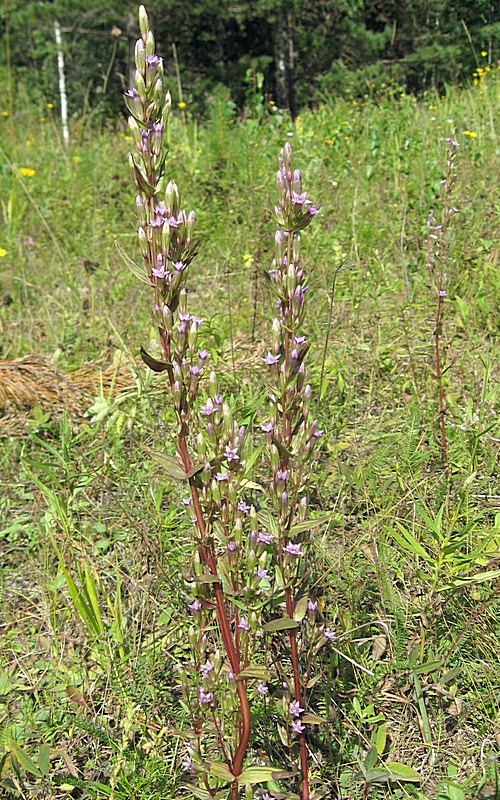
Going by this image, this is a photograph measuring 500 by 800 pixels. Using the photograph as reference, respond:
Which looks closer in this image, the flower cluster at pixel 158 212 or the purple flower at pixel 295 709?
the flower cluster at pixel 158 212

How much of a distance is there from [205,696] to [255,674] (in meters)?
0.24

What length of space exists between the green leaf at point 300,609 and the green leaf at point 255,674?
0.47ft

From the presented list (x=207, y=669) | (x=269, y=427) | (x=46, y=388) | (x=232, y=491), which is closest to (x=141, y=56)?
(x=269, y=427)

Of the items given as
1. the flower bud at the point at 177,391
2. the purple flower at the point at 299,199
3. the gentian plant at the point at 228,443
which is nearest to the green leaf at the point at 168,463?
the gentian plant at the point at 228,443

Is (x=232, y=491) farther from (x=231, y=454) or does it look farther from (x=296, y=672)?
(x=296, y=672)

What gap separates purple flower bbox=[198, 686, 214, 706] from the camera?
1.53 meters

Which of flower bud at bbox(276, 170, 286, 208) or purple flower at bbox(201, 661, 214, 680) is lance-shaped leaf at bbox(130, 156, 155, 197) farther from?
purple flower at bbox(201, 661, 214, 680)

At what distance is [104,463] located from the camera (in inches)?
102

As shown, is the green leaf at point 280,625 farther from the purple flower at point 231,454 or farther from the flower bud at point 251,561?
the purple flower at point 231,454

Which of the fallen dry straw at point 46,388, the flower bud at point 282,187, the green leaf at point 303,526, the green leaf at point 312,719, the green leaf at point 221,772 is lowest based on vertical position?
the green leaf at point 221,772

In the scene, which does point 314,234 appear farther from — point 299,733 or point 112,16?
point 112,16

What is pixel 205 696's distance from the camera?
1532mm

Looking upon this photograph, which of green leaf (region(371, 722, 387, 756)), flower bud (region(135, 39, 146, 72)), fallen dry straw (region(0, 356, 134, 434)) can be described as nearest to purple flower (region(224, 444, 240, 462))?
flower bud (region(135, 39, 146, 72))

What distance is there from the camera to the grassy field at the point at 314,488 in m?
1.83
